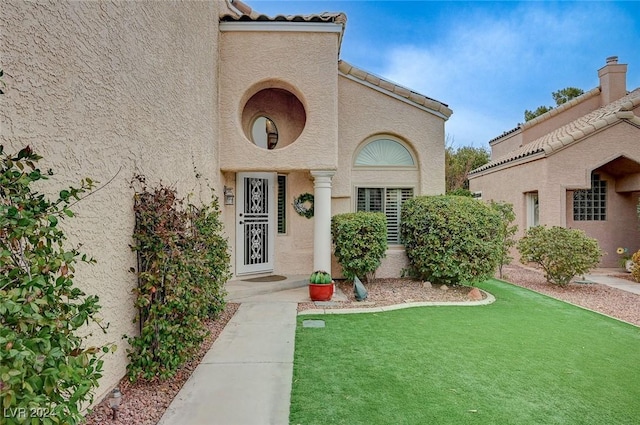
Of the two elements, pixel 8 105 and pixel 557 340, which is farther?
pixel 557 340

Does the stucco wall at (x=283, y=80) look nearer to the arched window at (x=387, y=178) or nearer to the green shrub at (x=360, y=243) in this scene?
the green shrub at (x=360, y=243)

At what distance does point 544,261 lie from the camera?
494 inches

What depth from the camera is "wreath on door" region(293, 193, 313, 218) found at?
1237 cm

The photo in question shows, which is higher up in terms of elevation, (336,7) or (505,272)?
(336,7)

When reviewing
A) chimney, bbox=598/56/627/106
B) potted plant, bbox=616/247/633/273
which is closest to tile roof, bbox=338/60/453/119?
potted plant, bbox=616/247/633/273

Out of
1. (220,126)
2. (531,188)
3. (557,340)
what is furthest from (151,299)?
(531,188)

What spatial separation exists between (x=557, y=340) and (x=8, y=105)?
28.8ft

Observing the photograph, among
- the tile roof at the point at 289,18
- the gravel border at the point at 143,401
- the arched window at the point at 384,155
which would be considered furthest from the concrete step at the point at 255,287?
the tile roof at the point at 289,18

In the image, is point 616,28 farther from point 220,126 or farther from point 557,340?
point 220,126

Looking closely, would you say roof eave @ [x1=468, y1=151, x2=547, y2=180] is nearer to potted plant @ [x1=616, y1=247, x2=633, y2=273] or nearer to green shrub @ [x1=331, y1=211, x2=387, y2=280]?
potted plant @ [x1=616, y1=247, x2=633, y2=273]

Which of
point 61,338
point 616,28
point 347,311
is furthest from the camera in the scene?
point 616,28

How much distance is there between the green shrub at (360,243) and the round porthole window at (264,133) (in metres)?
3.75

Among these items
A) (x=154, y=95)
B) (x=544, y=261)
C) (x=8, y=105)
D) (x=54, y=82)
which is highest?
(x=154, y=95)

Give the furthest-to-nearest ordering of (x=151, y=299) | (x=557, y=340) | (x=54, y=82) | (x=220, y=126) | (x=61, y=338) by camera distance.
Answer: (x=220, y=126) → (x=557, y=340) → (x=151, y=299) → (x=54, y=82) → (x=61, y=338)
